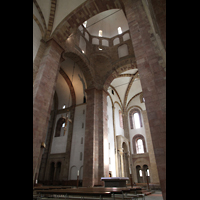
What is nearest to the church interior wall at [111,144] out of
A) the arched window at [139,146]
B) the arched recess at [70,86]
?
the arched recess at [70,86]

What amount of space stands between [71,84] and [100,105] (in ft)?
17.2

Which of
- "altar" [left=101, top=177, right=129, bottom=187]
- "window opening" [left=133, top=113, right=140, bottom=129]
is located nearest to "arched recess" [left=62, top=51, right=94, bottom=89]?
"altar" [left=101, top=177, right=129, bottom=187]

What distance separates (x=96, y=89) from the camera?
12.7 metres

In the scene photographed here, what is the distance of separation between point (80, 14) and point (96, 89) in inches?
239

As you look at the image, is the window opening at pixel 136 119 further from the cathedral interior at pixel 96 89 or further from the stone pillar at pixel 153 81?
the stone pillar at pixel 153 81

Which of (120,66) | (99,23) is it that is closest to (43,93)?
(120,66)

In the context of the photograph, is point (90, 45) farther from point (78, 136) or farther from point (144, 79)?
point (144, 79)

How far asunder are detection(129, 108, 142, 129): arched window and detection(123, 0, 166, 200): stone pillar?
609 inches

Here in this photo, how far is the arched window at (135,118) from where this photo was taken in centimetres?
1933

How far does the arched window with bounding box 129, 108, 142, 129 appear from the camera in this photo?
A: 19331 millimetres

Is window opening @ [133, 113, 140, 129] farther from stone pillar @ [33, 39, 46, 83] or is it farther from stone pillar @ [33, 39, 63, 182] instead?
stone pillar @ [33, 39, 46, 83]

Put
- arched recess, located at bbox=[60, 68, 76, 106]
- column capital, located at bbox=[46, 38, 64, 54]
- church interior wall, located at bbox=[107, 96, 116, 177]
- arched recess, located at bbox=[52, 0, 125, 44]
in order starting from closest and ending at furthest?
column capital, located at bbox=[46, 38, 64, 54] < arched recess, located at bbox=[52, 0, 125, 44] < church interior wall, located at bbox=[107, 96, 116, 177] < arched recess, located at bbox=[60, 68, 76, 106]

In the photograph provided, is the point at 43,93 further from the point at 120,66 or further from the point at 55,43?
the point at 120,66
